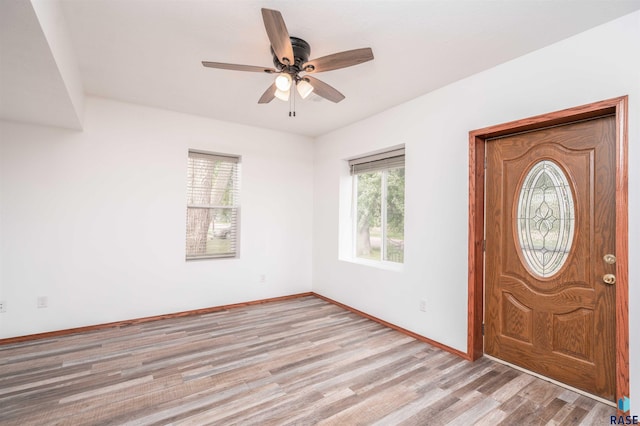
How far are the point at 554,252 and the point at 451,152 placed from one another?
122 cm

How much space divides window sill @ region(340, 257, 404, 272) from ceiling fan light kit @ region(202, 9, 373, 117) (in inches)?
85.6

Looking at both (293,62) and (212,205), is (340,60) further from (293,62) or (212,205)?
(212,205)

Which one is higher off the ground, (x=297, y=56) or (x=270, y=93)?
(x=297, y=56)

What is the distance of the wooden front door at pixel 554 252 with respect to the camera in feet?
6.98

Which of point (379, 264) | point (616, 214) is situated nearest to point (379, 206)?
point (379, 264)

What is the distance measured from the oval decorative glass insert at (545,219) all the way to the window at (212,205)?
349cm

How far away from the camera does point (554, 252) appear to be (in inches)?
93.9

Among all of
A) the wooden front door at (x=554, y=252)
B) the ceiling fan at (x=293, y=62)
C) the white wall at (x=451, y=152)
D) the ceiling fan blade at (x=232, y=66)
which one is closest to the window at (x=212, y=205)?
the white wall at (x=451, y=152)

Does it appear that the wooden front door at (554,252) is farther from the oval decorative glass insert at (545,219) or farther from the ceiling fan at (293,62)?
the ceiling fan at (293,62)

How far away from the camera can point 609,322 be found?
2090 millimetres

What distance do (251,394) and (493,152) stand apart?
288 centimetres

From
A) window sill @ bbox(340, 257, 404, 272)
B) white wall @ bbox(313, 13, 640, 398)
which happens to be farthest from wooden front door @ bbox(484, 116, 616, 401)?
window sill @ bbox(340, 257, 404, 272)

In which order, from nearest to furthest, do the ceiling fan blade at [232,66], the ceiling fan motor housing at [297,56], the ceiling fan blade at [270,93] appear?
1. the ceiling fan blade at [232,66]
2. the ceiling fan motor housing at [297,56]
3. the ceiling fan blade at [270,93]

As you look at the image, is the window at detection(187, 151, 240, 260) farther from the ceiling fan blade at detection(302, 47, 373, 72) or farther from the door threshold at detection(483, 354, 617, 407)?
the door threshold at detection(483, 354, 617, 407)
